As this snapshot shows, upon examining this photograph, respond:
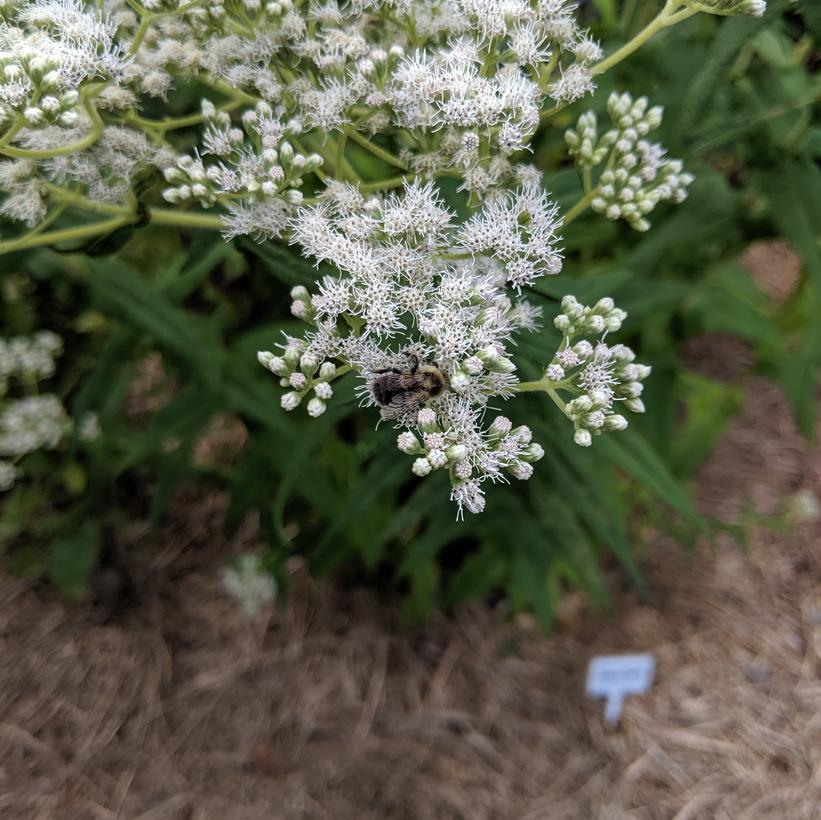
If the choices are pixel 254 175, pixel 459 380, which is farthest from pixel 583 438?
pixel 254 175

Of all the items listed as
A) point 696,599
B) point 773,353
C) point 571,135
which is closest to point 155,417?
point 571,135

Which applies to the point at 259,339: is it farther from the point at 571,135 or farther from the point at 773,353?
the point at 773,353

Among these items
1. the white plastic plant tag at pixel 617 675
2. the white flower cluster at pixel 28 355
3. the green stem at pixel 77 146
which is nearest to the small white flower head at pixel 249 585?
the white flower cluster at pixel 28 355

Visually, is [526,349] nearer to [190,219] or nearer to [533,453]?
[533,453]

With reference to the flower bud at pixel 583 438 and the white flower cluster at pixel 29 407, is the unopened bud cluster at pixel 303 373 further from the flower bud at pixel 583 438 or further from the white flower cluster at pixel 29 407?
the white flower cluster at pixel 29 407

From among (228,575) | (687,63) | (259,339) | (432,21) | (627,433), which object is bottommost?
(228,575)

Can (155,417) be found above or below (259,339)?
below

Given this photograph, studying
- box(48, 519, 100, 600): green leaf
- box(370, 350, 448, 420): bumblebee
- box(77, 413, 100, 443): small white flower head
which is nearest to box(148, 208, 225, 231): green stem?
box(370, 350, 448, 420): bumblebee
